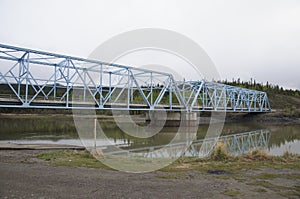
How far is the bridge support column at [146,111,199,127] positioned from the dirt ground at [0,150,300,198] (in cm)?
3591

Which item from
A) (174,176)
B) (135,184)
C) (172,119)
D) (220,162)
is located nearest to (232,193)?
(174,176)

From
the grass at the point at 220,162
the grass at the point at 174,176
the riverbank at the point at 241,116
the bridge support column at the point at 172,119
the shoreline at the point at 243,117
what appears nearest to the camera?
the grass at the point at 174,176

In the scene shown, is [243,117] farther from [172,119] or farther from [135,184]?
[135,184]

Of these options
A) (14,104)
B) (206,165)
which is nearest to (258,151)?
(206,165)

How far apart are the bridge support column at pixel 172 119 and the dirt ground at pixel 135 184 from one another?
3591cm

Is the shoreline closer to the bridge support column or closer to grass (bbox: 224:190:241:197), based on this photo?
the bridge support column

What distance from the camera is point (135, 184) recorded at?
697 centimetres

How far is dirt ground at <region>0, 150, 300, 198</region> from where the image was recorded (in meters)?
6.04

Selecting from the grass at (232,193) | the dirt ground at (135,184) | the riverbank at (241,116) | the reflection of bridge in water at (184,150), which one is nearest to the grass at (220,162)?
the dirt ground at (135,184)

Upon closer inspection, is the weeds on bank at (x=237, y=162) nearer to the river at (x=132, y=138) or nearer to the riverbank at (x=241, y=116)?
the river at (x=132, y=138)

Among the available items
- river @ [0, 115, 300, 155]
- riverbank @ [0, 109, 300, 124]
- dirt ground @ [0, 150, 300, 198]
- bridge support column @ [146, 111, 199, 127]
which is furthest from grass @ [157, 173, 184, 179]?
riverbank @ [0, 109, 300, 124]

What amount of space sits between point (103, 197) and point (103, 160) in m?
4.91

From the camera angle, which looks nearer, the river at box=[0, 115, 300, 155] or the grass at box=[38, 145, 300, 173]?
the grass at box=[38, 145, 300, 173]

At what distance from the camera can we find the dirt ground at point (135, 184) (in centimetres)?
604
